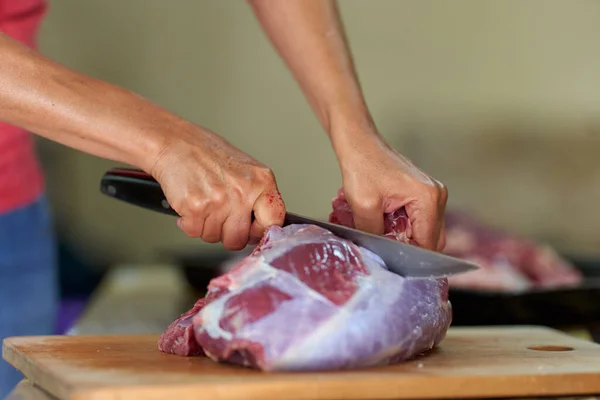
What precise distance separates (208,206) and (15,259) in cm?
88

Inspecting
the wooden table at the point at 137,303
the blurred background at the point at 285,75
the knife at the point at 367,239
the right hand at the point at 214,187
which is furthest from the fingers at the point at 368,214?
the blurred background at the point at 285,75

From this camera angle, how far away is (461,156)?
453cm

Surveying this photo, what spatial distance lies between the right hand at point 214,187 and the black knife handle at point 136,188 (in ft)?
0.55

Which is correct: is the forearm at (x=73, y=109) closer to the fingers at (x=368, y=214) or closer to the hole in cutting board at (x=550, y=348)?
the fingers at (x=368, y=214)

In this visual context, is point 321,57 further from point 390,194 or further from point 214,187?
point 214,187

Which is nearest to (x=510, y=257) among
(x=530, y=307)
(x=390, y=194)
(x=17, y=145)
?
(x=530, y=307)

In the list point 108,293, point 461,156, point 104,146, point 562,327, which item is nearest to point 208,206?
point 104,146

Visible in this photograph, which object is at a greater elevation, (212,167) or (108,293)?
(212,167)

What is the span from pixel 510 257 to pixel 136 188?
5.30 ft

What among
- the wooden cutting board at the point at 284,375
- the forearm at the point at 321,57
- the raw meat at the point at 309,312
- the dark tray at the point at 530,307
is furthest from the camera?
the dark tray at the point at 530,307

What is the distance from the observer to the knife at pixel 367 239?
144 cm

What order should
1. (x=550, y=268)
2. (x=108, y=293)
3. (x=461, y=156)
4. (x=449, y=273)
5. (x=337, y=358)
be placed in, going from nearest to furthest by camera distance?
1. (x=337, y=358)
2. (x=449, y=273)
3. (x=550, y=268)
4. (x=108, y=293)
5. (x=461, y=156)

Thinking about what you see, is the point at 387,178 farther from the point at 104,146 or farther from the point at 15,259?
the point at 15,259

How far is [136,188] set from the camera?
1.69 metres
